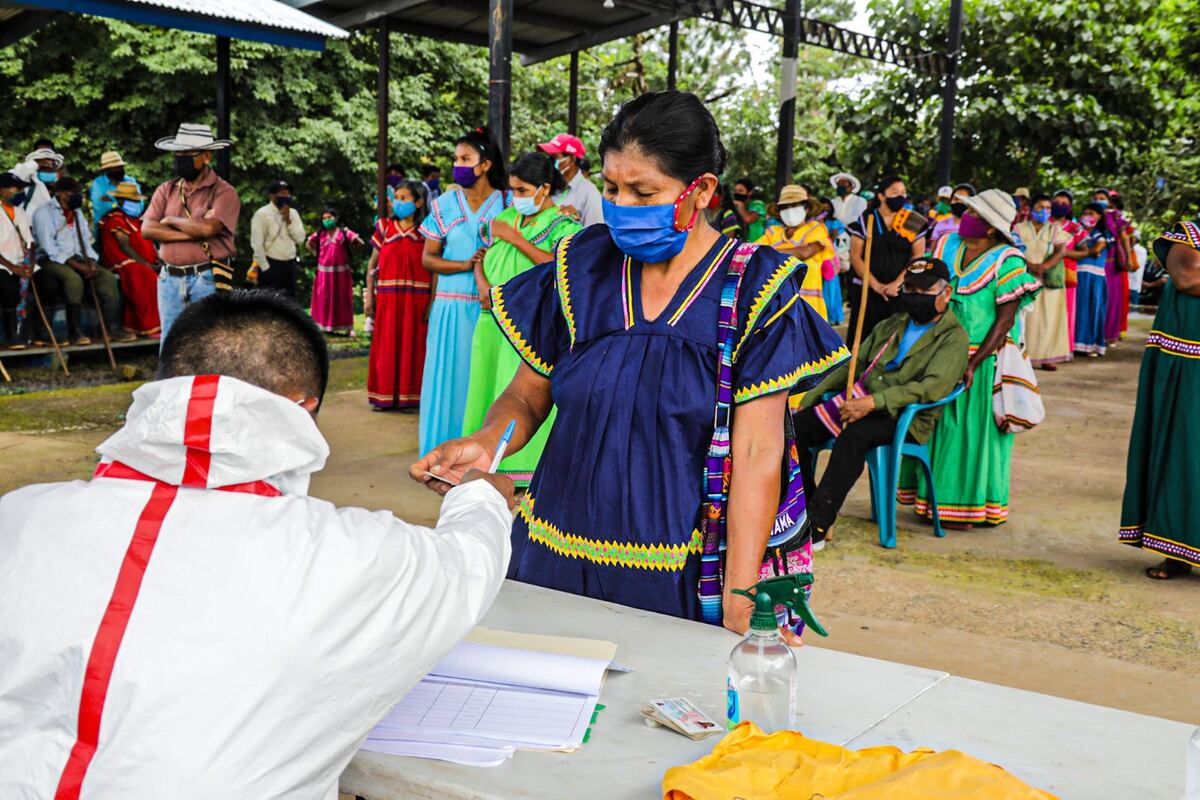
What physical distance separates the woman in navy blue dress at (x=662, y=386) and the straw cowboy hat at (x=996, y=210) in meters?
3.83

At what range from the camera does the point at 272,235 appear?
39.9 feet

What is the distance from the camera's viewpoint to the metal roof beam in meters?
10.9

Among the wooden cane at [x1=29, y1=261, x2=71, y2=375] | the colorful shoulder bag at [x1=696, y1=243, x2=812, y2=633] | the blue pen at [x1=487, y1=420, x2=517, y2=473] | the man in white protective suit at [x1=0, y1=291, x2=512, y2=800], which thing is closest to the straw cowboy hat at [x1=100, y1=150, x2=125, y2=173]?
the wooden cane at [x1=29, y1=261, x2=71, y2=375]

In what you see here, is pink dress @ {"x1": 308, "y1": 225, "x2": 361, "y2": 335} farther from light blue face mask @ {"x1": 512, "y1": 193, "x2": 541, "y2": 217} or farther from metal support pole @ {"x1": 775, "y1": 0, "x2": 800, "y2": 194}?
light blue face mask @ {"x1": 512, "y1": 193, "x2": 541, "y2": 217}

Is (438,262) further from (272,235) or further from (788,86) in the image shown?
(272,235)

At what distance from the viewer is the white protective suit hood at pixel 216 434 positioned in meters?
1.33

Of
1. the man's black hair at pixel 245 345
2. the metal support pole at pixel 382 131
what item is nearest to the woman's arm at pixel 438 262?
the metal support pole at pixel 382 131

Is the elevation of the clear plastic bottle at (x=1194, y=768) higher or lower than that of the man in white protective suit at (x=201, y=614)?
A: lower

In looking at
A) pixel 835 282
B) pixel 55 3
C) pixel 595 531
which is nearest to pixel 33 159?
pixel 55 3

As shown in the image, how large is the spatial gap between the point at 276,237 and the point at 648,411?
1063 cm

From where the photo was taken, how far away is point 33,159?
1076 cm

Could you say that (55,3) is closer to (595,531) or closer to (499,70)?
(499,70)

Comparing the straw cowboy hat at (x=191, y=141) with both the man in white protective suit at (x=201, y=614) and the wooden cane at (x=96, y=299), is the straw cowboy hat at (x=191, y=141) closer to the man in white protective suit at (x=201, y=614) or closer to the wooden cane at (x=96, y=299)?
the wooden cane at (x=96, y=299)

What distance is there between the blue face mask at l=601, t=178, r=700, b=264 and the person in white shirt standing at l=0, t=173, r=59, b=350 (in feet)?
28.7
